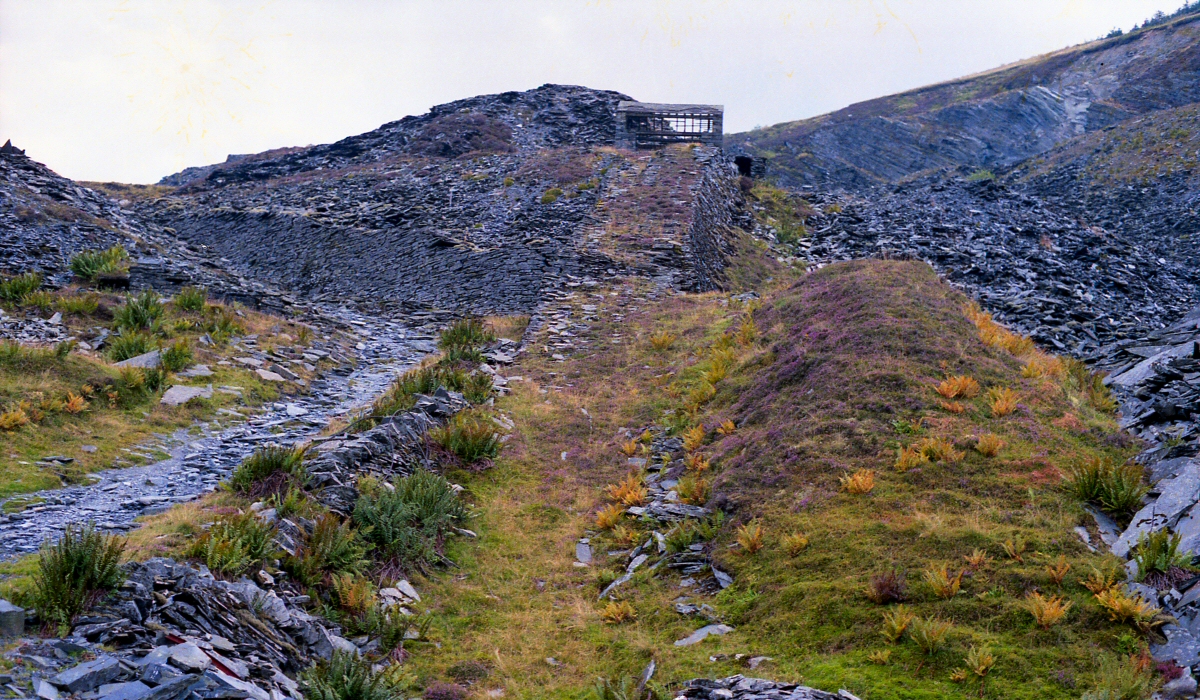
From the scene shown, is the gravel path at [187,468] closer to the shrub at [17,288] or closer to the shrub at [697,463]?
the shrub at [697,463]

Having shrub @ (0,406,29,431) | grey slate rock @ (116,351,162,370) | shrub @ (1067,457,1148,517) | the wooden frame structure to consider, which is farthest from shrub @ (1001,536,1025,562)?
the wooden frame structure

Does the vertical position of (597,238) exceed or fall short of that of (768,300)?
it exceeds it

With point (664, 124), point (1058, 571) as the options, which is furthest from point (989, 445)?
point (664, 124)

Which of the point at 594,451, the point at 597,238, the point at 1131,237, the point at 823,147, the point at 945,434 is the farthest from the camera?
the point at 823,147

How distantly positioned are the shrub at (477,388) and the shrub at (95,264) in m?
12.9

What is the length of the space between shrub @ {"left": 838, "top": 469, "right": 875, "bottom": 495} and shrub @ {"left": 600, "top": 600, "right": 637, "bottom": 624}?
324cm

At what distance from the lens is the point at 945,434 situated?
10.6 m

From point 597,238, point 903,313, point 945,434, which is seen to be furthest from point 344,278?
point 945,434

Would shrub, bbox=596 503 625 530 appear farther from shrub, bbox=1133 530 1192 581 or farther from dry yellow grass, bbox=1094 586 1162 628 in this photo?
shrub, bbox=1133 530 1192 581

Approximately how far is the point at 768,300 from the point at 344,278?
65.4 feet

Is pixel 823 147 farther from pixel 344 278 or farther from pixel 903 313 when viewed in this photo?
pixel 903 313

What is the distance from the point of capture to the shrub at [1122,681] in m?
5.88

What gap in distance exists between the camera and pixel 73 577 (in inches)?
248

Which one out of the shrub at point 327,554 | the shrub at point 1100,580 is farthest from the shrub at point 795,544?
the shrub at point 327,554
